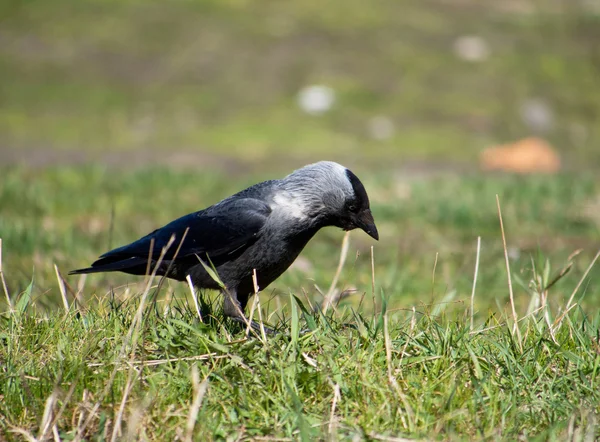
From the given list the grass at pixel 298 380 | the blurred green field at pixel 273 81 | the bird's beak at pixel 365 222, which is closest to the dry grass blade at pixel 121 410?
the grass at pixel 298 380

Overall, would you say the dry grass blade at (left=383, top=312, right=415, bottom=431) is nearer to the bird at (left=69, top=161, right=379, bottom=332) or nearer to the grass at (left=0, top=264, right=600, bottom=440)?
the grass at (left=0, top=264, right=600, bottom=440)

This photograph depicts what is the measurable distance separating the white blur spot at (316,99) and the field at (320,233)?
0.23m

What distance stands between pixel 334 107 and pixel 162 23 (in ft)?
13.3

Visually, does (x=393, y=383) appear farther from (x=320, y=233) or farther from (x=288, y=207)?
(x=320, y=233)

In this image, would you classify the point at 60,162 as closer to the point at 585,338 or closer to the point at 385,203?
the point at 385,203

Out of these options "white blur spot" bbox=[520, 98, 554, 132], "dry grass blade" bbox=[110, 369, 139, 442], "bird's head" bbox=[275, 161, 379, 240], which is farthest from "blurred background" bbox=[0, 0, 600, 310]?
"dry grass blade" bbox=[110, 369, 139, 442]

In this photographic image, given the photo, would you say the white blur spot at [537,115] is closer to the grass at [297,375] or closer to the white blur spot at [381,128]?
the white blur spot at [381,128]

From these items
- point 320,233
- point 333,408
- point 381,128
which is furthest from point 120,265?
point 381,128

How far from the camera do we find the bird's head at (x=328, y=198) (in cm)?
352

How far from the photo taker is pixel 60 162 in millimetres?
10828

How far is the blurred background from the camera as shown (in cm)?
893

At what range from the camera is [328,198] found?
11.6 feet

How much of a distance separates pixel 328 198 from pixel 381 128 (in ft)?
32.9

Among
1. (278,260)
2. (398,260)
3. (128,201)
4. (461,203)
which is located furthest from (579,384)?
(128,201)
